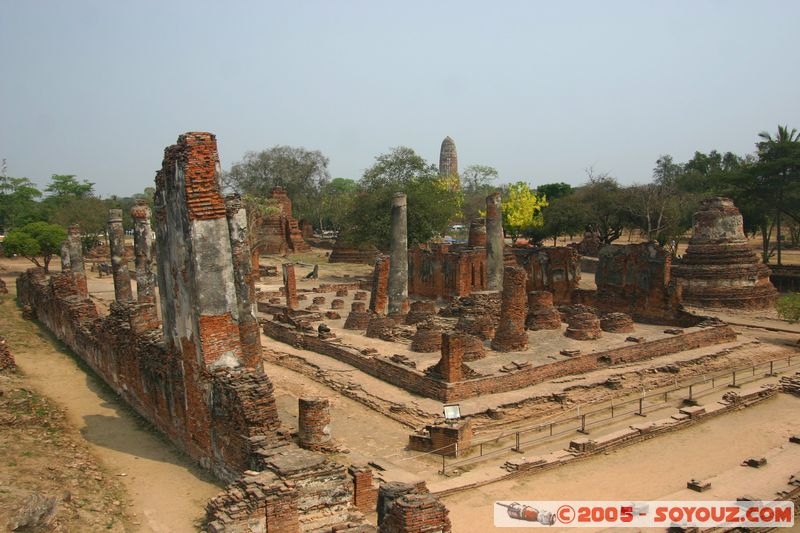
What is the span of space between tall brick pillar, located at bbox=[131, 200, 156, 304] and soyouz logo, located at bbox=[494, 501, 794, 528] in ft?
45.4

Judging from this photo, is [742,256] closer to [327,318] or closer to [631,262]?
[631,262]

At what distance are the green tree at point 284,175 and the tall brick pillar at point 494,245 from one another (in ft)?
122

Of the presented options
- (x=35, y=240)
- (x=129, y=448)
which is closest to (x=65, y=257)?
(x=35, y=240)

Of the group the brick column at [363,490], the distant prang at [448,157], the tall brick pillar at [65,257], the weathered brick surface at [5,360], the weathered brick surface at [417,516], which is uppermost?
the distant prang at [448,157]

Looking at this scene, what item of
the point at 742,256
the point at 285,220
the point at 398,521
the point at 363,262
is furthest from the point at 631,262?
the point at 285,220

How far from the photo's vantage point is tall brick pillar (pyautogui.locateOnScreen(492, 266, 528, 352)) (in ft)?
54.9

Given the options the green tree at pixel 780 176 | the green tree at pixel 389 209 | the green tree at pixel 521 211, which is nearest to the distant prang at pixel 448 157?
the green tree at pixel 521 211

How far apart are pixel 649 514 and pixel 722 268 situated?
18.5 metres

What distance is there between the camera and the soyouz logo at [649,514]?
8406mm

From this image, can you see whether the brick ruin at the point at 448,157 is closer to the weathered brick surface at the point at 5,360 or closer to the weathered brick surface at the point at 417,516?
the weathered brick surface at the point at 5,360

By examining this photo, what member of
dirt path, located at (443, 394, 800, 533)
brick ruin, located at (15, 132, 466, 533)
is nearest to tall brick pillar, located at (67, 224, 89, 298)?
brick ruin, located at (15, 132, 466, 533)

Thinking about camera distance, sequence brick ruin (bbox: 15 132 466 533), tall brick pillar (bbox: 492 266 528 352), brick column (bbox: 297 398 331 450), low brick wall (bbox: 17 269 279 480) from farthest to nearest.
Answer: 1. tall brick pillar (bbox: 492 266 528 352)
2. brick column (bbox: 297 398 331 450)
3. low brick wall (bbox: 17 269 279 480)
4. brick ruin (bbox: 15 132 466 533)

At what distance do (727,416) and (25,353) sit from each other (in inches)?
665

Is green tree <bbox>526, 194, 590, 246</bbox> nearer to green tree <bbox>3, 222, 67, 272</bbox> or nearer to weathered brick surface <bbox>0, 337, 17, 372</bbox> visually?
green tree <bbox>3, 222, 67, 272</bbox>
